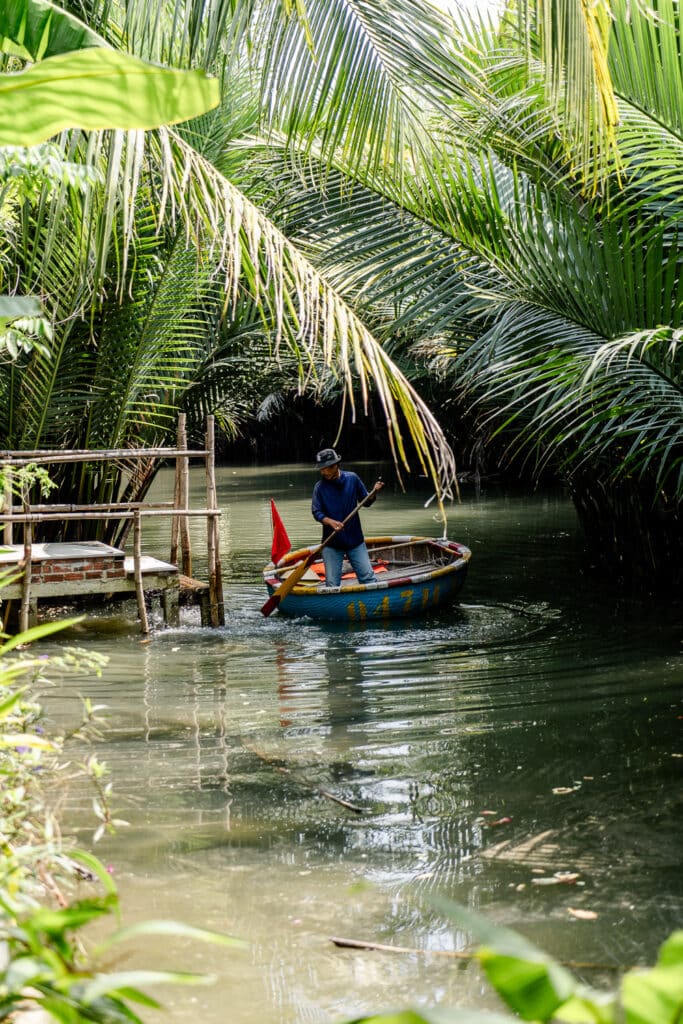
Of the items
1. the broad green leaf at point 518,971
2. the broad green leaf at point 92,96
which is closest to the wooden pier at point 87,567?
the broad green leaf at point 92,96

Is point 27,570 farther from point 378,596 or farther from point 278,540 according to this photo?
point 278,540

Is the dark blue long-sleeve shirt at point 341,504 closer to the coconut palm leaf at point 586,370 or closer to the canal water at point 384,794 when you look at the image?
the canal water at point 384,794

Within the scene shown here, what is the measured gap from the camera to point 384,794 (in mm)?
6184

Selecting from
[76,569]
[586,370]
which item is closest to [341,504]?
[76,569]

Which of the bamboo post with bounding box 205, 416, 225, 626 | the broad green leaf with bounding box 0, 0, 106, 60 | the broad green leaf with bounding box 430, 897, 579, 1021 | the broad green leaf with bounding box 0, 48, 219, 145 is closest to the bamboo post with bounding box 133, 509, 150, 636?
the bamboo post with bounding box 205, 416, 225, 626

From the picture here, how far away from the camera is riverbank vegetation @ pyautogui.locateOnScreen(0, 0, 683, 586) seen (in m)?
5.29

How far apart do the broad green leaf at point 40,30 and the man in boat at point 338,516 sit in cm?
867

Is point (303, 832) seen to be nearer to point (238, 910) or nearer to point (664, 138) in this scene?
point (238, 910)

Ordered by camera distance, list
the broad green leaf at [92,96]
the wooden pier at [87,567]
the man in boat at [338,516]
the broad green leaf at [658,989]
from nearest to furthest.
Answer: the broad green leaf at [658,989], the broad green leaf at [92,96], the wooden pier at [87,567], the man in boat at [338,516]

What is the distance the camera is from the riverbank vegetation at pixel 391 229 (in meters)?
5.29

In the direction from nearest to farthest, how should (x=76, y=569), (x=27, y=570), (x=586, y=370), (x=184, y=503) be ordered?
1. (x=586, y=370)
2. (x=27, y=570)
3. (x=76, y=569)
4. (x=184, y=503)

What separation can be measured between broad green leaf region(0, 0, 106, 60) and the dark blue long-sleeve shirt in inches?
352

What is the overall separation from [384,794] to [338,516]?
6.57 metres

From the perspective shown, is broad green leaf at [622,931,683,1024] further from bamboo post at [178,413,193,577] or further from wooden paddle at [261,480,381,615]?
bamboo post at [178,413,193,577]
